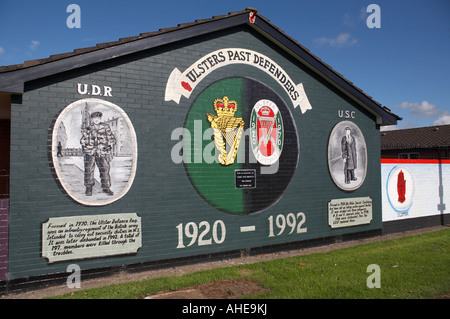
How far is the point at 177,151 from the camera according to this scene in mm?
8109

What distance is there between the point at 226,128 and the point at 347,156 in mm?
4759

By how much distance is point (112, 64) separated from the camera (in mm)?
7484

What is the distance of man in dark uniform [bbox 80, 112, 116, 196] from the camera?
23.3 feet

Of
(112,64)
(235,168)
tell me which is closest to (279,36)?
(235,168)

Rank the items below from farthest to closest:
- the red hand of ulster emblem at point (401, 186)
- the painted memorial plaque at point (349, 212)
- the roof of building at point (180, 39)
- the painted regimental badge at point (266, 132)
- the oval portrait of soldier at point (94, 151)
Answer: the red hand of ulster emblem at point (401, 186) → the painted memorial plaque at point (349, 212) → the painted regimental badge at point (266, 132) → the oval portrait of soldier at point (94, 151) → the roof of building at point (180, 39)

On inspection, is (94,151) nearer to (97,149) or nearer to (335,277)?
(97,149)

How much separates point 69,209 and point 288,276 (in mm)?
4801

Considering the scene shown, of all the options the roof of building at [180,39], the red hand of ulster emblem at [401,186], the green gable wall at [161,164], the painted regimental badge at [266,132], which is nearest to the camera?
the roof of building at [180,39]

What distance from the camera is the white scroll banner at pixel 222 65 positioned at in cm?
820

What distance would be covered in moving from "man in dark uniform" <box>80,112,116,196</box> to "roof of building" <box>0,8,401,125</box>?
1226mm

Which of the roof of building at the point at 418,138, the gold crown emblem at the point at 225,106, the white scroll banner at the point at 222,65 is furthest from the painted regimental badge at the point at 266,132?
the roof of building at the point at 418,138

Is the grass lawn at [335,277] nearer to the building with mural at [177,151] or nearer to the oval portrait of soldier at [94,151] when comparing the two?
the building with mural at [177,151]

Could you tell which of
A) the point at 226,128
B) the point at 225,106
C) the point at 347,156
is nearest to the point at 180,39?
the point at 225,106

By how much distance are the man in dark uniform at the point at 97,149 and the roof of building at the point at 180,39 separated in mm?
1226
